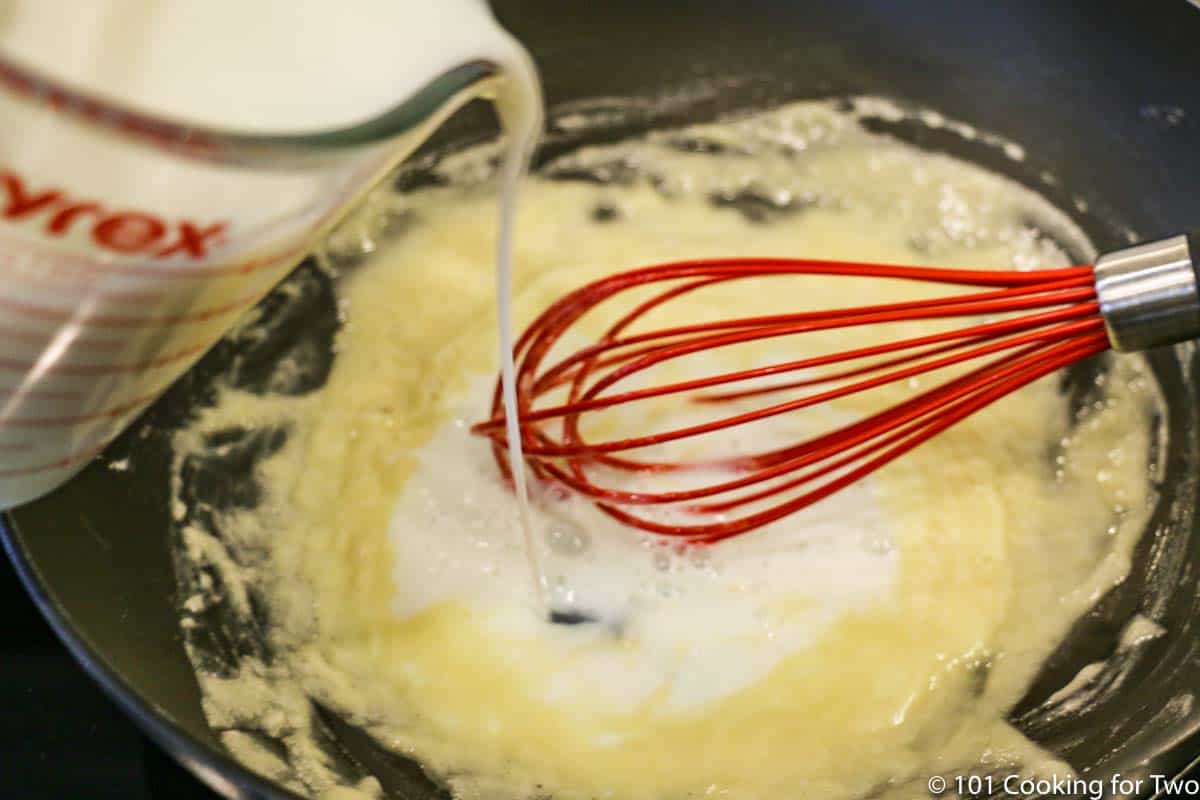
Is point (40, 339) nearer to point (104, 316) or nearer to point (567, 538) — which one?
point (104, 316)

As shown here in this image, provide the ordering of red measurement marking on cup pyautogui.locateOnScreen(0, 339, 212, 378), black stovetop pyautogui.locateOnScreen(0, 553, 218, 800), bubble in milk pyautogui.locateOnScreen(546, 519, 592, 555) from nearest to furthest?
red measurement marking on cup pyautogui.locateOnScreen(0, 339, 212, 378) < black stovetop pyautogui.locateOnScreen(0, 553, 218, 800) < bubble in milk pyautogui.locateOnScreen(546, 519, 592, 555)

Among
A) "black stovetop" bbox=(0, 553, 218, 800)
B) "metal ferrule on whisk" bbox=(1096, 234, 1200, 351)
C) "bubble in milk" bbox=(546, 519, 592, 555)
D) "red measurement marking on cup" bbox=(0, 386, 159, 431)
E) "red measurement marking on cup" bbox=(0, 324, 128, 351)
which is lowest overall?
"black stovetop" bbox=(0, 553, 218, 800)

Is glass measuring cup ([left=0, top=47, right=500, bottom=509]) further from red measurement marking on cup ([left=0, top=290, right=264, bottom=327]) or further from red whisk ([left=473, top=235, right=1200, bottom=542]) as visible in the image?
red whisk ([left=473, top=235, right=1200, bottom=542])

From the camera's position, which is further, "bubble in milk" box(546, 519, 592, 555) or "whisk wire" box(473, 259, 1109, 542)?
"bubble in milk" box(546, 519, 592, 555)

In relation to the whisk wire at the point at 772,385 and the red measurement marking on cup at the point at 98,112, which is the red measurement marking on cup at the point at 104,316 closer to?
the red measurement marking on cup at the point at 98,112

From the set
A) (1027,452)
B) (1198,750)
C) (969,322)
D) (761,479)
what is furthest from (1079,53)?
(1198,750)

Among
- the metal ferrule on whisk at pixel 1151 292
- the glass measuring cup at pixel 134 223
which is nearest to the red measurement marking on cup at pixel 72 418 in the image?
the glass measuring cup at pixel 134 223

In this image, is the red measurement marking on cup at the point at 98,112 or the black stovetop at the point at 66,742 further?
the black stovetop at the point at 66,742

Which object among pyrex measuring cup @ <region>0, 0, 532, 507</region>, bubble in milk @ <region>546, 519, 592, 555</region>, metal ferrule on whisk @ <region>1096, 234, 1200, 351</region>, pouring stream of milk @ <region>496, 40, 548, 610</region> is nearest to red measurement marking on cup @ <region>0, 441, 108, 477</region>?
pyrex measuring cup @ <region>0, 0, 532, 507</region>

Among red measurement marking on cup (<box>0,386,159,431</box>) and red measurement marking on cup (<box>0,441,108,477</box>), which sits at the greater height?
red measurement marking on cup (<box>0,386,159,431</box>)
